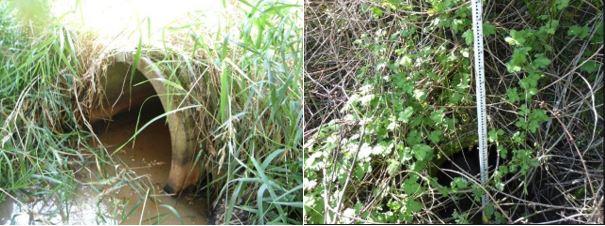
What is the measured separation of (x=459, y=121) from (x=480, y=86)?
0.14m

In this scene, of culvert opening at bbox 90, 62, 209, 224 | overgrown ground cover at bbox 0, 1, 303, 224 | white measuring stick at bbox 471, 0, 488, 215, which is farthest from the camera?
culvert opening at bbox 90, 62, 209, 224

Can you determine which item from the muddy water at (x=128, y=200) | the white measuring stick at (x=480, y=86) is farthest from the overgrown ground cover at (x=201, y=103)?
the white measuring stick at (x=480, y=86)

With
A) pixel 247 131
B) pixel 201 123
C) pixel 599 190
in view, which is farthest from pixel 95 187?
pixel 599 190

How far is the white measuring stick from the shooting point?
116cm

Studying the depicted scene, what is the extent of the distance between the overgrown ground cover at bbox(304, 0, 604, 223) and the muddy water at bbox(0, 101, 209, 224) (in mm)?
366

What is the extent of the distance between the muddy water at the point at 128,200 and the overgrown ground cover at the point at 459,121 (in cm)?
37

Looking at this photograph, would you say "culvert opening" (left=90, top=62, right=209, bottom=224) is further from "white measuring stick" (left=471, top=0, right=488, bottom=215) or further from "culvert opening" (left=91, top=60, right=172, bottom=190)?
"white measuring stick" (left=471, top=0, right=488, bottom=215)

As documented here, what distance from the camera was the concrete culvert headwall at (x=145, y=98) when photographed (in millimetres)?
1476

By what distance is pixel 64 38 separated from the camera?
156 centimetres

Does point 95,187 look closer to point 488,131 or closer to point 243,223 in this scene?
point 243,223

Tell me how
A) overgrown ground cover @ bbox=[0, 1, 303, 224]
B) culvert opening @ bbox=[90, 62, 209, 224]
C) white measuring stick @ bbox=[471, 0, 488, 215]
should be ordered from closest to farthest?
white measuring stick @ bbox=[471, 0, 488, 215]
overgrown ground cover @ bbox=[0, 1, 303, 224]
culvert opening @ bbox=[90, 62, 209, 224]

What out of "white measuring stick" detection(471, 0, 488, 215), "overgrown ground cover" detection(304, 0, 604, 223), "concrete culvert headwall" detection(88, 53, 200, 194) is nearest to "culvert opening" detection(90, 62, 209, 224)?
"concrete culvert headwall" detection(88, 53, 200, 194)

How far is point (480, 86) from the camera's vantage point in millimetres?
1187

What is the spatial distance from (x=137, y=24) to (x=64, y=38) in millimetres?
218
